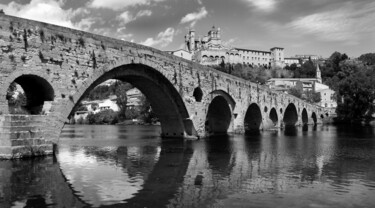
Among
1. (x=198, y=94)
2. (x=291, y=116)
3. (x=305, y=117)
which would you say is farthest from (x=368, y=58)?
(x=198, y=94)

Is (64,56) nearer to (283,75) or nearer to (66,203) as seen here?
(66,203)

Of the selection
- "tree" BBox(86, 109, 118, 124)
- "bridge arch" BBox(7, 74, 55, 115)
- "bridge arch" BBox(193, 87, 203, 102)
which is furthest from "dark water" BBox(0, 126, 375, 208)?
"tree" BBox(86, 109, 118, 124)

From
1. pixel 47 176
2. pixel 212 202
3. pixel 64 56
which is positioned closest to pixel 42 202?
pixel 47 176

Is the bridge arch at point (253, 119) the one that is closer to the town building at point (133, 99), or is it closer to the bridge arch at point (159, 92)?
the bridge arch at point (159, 92)

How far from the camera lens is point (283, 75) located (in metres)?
147

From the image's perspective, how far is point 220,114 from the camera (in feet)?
129

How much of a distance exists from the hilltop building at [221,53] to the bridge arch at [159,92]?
11854 cm

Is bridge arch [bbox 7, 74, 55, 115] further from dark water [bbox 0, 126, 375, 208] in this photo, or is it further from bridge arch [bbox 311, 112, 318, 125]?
bridge arch [bbox 311, 112, 318, 125]

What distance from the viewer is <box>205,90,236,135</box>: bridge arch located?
37219 mm

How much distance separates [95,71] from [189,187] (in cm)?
1057

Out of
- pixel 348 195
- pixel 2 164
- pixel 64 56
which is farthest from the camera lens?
pixel 64 56

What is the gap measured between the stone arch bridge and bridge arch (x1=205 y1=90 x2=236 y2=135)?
11.2 ft

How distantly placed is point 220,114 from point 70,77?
2284cm

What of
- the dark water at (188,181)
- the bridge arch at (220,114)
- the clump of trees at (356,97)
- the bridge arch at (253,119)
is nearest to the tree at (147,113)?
the bridge arch at (253,119)
